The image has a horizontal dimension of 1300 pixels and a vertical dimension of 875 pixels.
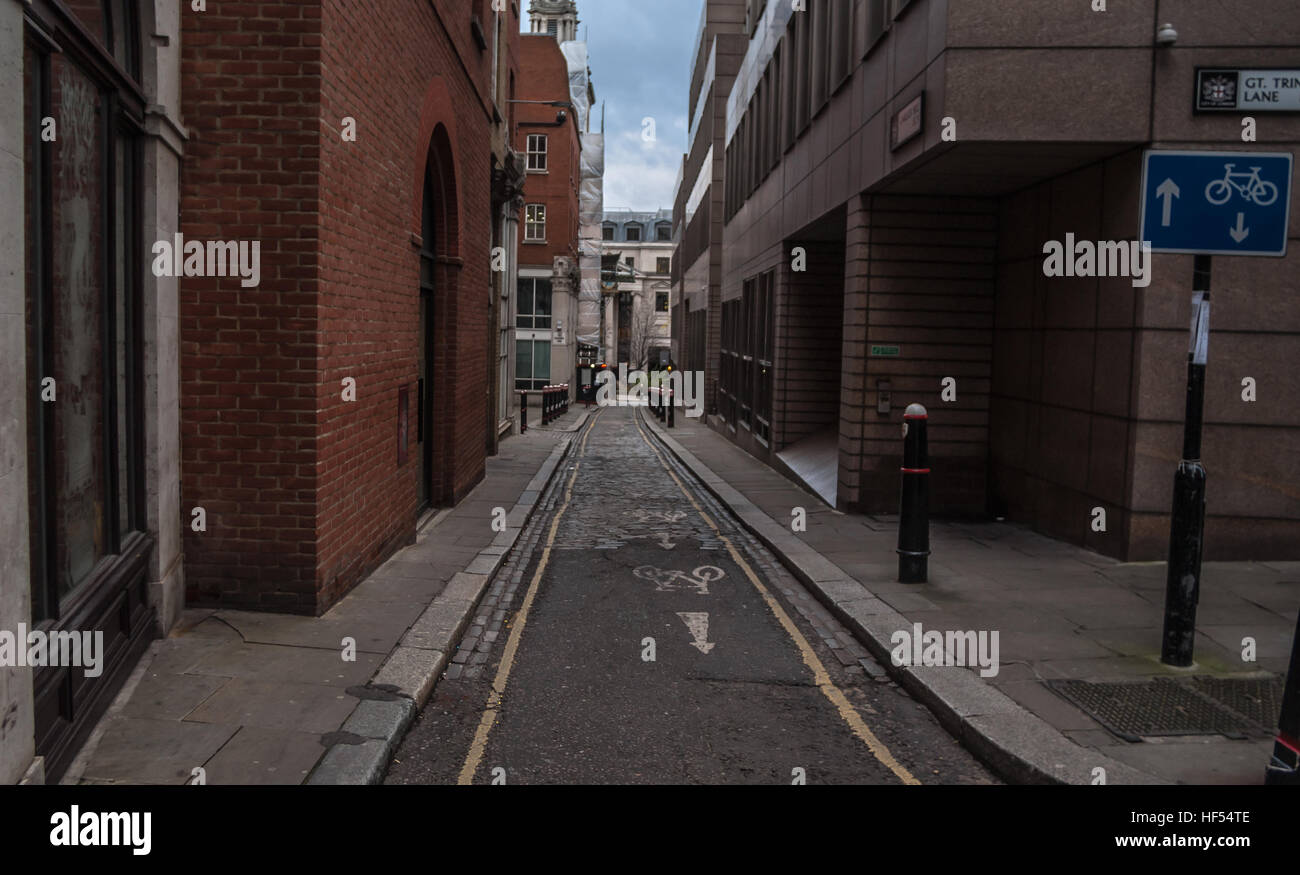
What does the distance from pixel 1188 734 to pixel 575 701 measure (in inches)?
128

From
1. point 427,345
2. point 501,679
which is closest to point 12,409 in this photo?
point 501,679

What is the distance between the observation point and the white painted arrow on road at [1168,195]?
6.04 m

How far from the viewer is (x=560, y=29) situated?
78375 millimetres

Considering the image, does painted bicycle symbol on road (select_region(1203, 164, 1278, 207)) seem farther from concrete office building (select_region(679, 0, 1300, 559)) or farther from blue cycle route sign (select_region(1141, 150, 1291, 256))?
concrete office building (select_region(679, 0, 1300, 559))

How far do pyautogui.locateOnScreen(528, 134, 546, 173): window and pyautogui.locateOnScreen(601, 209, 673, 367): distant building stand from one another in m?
39.0

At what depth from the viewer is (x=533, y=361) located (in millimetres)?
47438

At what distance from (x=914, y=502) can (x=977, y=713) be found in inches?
123

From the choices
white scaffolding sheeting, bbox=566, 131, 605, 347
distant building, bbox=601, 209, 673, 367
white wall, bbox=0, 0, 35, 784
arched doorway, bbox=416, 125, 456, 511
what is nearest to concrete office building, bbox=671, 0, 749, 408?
white scaffolding sheeting, bbox=566, 131, 605, 347

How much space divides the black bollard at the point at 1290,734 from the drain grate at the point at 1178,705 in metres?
0.83

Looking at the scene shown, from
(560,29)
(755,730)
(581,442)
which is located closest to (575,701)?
(755,730)

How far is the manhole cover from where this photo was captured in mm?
5255

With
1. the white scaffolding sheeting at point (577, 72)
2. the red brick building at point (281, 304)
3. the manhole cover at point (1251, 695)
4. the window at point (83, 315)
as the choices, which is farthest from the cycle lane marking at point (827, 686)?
the white scaffolding sheeting at point (577, 72)

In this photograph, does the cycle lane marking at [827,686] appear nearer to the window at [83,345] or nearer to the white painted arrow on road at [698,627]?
the white painted arrow on road at [698,627]
